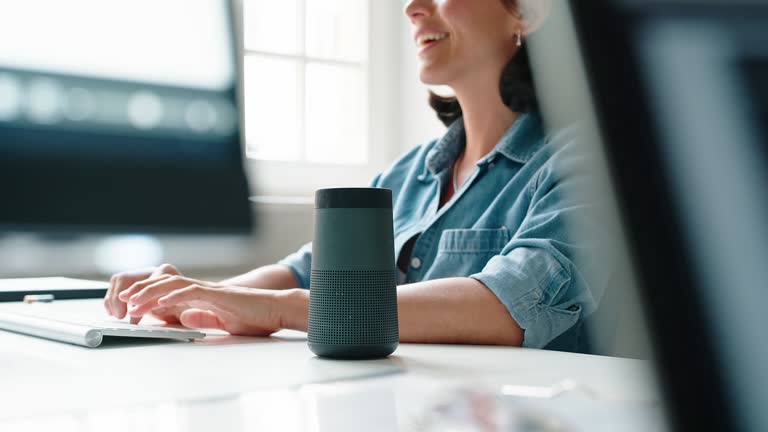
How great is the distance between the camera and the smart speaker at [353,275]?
0.73 m

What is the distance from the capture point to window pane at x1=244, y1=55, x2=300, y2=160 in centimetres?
276

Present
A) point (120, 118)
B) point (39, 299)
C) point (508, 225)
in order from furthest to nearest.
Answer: point (120, 118) < point (39, 299) < point (508, 225)

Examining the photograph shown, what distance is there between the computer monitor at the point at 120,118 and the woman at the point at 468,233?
111 centimetres

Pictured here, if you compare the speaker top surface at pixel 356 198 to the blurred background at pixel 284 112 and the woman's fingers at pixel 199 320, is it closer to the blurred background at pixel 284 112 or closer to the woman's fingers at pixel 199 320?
the woman's fingers at pixel 199 320

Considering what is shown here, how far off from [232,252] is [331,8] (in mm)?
1061

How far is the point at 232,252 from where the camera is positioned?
2.53 metres

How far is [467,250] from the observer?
1262 mm

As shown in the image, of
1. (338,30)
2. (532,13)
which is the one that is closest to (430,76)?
(532,13)

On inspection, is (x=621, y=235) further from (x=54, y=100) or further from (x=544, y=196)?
A: (x=54, y=100)

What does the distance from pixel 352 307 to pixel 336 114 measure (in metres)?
2.32

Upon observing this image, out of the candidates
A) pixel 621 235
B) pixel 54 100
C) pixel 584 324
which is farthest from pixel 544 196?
pixel 54 100

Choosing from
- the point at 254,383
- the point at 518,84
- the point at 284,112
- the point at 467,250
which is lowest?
the point at 254,383

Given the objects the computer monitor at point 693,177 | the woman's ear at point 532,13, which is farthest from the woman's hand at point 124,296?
the computer monitor at point 693,177

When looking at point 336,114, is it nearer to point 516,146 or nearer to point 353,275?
point 516,146
